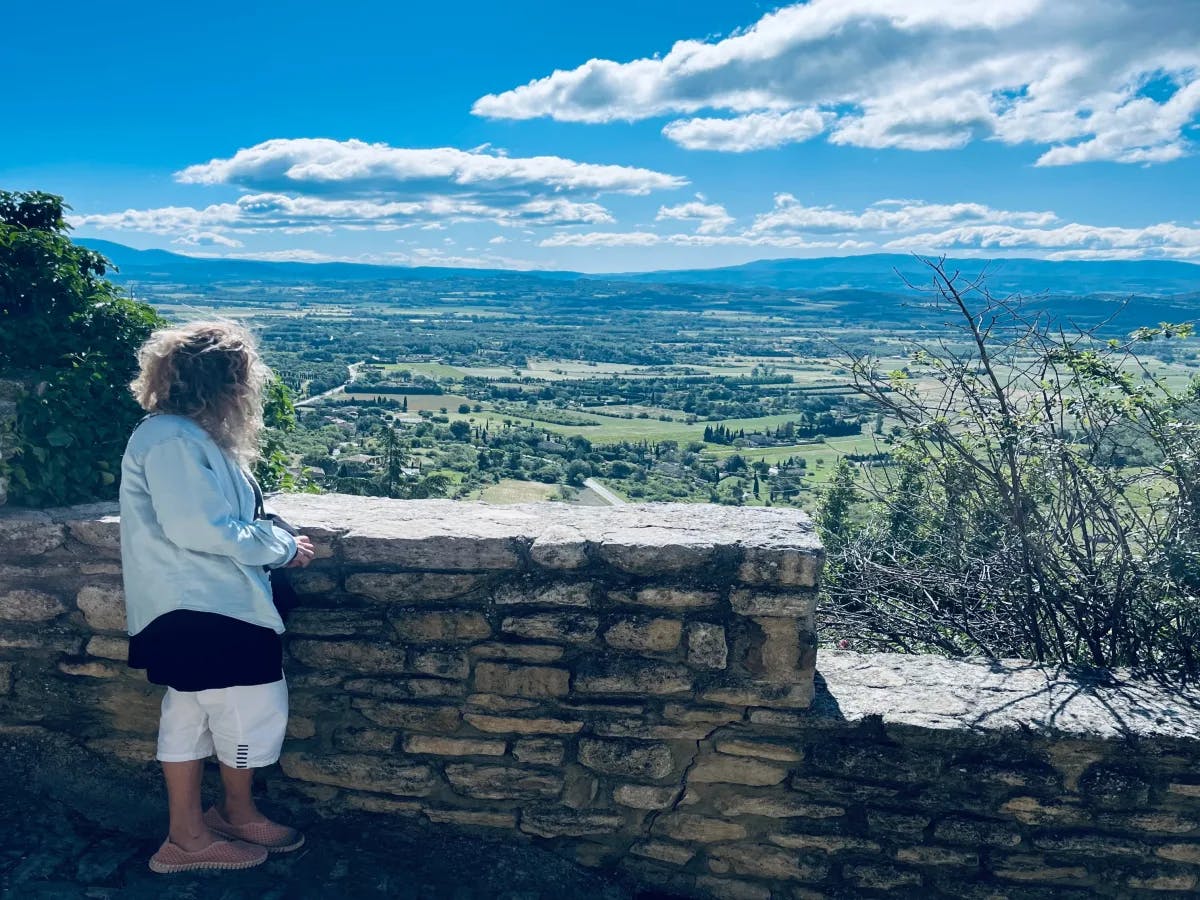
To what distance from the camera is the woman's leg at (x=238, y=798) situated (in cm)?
256

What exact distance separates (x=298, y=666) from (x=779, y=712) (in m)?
1.60

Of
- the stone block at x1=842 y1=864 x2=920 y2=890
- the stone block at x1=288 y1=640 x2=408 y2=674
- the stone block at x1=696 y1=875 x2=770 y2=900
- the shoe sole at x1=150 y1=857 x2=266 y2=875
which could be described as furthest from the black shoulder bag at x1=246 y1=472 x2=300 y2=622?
the stone block at x1=842 y1=864 x2=920 y2=890

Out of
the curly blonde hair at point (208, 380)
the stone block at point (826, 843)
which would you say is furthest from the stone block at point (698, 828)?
the curly blonde hair at point (208, 380)

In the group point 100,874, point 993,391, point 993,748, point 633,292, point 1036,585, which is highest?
point 633,292

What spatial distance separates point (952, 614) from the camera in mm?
3730

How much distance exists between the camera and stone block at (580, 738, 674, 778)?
104 inches

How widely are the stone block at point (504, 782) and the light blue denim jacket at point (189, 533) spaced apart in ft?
2.79

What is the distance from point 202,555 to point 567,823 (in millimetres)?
1465

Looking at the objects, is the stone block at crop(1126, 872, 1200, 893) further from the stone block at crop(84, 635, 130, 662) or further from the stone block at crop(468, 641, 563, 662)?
the stone block at crop(84, 635, 130, 662)

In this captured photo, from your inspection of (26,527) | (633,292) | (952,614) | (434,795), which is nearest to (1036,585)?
(952,614)

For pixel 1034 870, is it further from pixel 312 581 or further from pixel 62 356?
pixel 62 356

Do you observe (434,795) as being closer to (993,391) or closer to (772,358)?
(993,391)

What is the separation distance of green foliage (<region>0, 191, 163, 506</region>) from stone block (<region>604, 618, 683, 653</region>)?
1.96 meters

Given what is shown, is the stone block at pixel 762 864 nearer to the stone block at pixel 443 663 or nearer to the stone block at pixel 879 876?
the stone block at pixel 879 876
